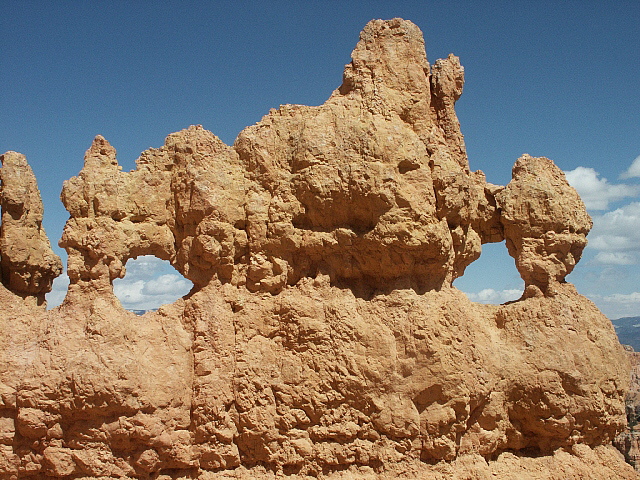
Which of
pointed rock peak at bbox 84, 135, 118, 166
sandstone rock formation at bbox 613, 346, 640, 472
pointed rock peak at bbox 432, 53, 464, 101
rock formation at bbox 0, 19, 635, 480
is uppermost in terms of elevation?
pointed rock peak at bbox 432, 53, 464, 101

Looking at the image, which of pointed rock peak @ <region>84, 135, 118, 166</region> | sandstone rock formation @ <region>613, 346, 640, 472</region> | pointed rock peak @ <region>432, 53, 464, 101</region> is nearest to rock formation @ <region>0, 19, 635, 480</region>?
pointed rock peak @ <region>84, 135, 118, 166</region>

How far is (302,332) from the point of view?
23.4 ft

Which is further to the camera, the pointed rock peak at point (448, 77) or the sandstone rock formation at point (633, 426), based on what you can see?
the sandstone rock formation at point (633, 426)

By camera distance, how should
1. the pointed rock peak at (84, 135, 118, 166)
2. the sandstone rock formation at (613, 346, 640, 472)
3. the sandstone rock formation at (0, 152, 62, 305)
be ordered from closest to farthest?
the sandstone rock formation at (0, 152, 62, 305)
the pointed rock peak at (84, 135, 118, 166)
the sandstone rock formation at (613, 346, 640, 472)

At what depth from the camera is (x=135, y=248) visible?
23.9ft

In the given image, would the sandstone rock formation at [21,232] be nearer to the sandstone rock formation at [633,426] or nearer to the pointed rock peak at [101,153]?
the pointed rock peak at [101,153]

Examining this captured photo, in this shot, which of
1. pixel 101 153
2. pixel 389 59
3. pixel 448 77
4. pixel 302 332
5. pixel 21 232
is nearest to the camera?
pixel 302 332

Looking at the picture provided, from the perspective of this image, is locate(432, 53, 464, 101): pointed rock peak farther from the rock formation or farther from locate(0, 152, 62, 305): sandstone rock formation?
locate(0, 152, 62, 305): sandstone rock formation

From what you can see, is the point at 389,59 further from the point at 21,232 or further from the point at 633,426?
the point at 633,426

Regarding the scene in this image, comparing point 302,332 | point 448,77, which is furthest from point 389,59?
point 302,332

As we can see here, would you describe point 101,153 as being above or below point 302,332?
above

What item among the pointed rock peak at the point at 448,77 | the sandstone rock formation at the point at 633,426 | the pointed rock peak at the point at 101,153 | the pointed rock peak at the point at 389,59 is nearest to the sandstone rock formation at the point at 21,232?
the pointed rock peak at the point at 101,153

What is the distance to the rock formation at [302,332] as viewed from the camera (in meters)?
6.76

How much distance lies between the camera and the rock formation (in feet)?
22.2
